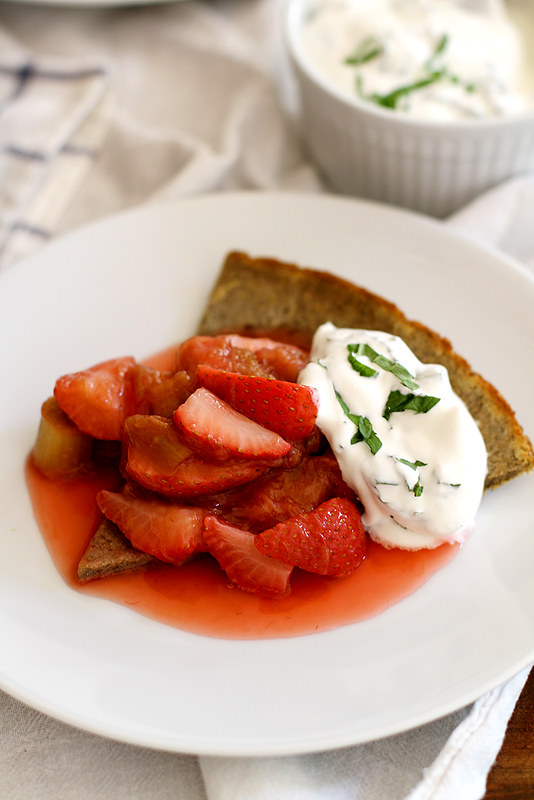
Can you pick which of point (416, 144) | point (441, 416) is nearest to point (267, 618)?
point (441, 416)

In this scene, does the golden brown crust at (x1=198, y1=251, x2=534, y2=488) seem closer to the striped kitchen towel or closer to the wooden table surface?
the wooden table surface

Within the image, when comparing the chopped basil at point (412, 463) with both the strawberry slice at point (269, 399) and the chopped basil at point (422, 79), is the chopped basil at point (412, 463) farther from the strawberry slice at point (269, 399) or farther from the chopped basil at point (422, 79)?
the chopped basil at point (422, 79)

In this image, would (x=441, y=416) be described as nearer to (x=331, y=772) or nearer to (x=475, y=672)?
(x=475, y=672)

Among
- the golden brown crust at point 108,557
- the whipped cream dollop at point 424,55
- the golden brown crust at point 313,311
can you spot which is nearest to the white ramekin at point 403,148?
the whipped cream dollop at point 424,55

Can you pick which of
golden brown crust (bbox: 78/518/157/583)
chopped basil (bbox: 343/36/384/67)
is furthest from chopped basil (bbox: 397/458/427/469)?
chopped basil (bbox: 343/36/384/67)

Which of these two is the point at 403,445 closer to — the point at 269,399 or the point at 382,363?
the point at 382,363

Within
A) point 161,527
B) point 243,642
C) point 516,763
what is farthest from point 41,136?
point 516,763
